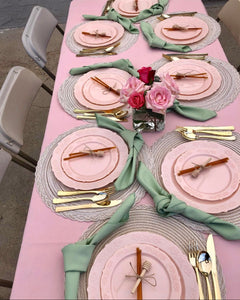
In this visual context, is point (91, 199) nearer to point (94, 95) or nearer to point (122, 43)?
point (94, 95)

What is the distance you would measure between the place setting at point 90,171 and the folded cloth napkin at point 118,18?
2.24 feet

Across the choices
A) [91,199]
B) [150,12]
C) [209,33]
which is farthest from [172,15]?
[91,199]

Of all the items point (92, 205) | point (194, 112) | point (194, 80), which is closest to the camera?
point (92, 205)

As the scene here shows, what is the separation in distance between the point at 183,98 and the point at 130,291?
719mm

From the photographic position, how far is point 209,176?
85 cm

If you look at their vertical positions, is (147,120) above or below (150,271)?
above

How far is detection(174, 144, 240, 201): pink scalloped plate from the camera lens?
805mm

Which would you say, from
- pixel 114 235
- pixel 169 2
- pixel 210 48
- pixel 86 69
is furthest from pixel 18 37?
pixel 114 235

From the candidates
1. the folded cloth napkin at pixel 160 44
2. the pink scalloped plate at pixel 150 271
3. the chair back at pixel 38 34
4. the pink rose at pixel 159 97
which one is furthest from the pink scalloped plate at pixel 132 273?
the chair back at pixel 38 34

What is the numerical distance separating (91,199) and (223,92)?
0.67 metres

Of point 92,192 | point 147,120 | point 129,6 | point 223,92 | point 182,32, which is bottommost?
point 92,192

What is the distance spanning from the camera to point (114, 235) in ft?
2.49

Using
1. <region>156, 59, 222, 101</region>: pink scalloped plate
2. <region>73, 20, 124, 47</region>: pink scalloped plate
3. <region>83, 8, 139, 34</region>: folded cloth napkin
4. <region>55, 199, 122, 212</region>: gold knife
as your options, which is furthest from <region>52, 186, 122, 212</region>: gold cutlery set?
<region>83, 8, 139, 34</region>: folded cloth napkin

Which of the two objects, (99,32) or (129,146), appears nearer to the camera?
(129,146)
